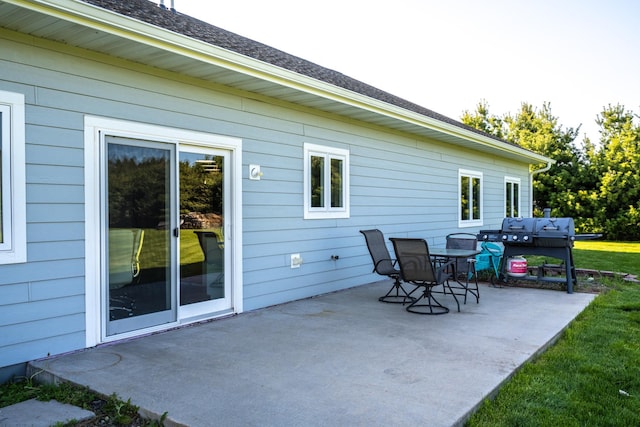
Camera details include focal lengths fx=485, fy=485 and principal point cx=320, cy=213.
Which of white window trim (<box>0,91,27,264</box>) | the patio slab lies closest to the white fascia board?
white window trim (<box>0,91,27,264</box>)

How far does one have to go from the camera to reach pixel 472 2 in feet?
38.7

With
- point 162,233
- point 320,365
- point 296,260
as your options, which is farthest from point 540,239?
point 162,233

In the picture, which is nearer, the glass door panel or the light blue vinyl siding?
the light blue vinyl siding

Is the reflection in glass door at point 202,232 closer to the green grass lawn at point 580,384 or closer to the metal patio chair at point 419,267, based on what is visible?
the metal patio chair at point 419,267

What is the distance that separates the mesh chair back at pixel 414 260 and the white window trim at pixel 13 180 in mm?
3534

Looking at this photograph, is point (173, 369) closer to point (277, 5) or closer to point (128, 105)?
point (128, 105)

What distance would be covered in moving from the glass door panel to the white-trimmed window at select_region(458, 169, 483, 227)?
24.1 ft

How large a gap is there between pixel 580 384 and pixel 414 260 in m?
2.27

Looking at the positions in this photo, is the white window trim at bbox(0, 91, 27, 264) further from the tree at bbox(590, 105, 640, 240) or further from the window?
the tree at bbox(590, 105, 640, 240)

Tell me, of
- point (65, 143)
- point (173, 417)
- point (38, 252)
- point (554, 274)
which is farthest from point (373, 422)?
point (554, 274)

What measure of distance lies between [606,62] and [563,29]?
27.0ft

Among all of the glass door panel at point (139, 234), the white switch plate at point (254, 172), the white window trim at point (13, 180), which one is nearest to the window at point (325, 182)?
the white switch plate at point (254, 172)

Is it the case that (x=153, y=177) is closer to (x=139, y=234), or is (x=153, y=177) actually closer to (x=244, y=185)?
(x=139, y=234)

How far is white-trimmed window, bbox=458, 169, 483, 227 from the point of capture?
10.5 metres
